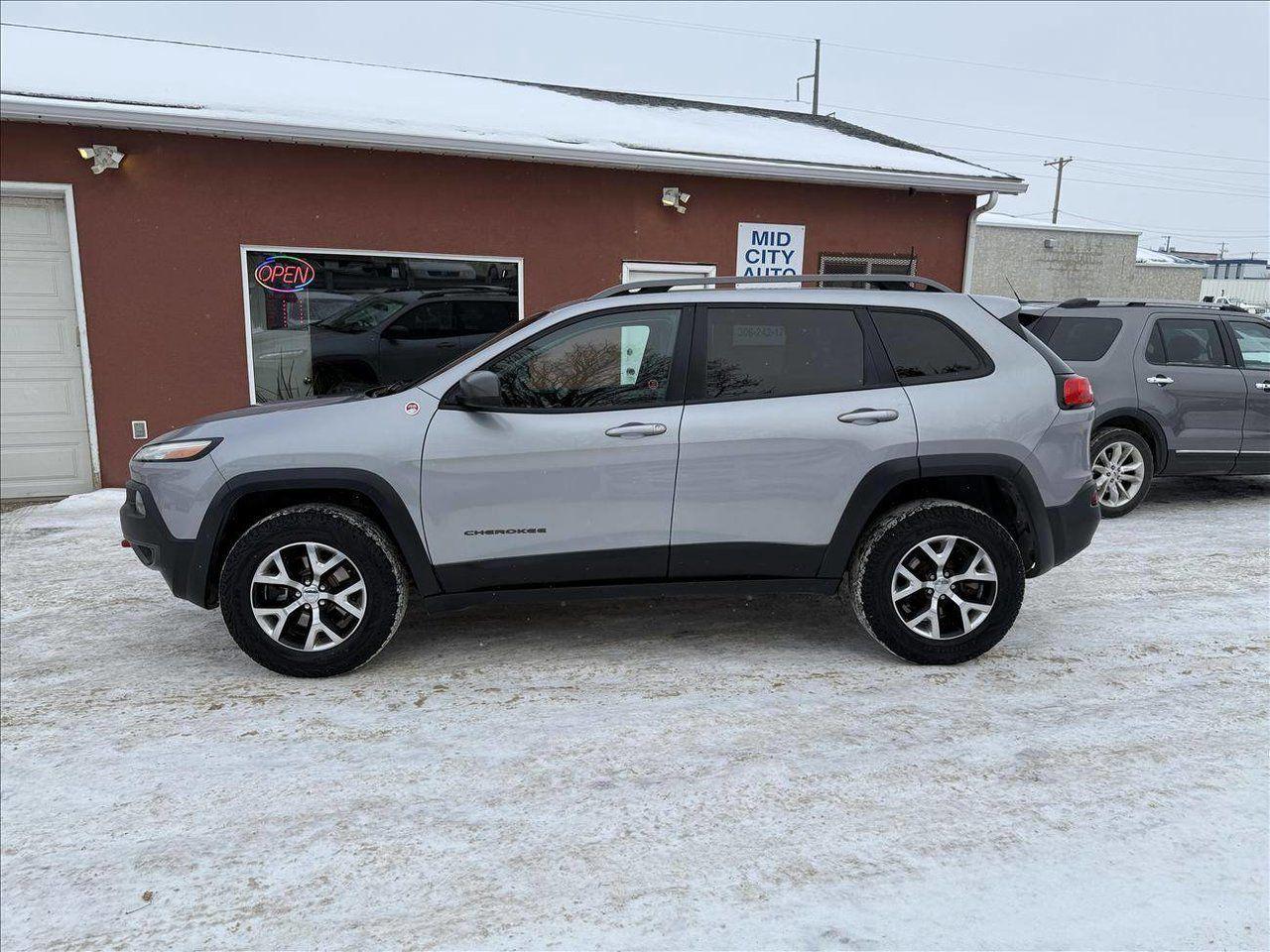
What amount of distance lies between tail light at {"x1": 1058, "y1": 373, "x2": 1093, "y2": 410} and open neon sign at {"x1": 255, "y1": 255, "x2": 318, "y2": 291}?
7118mm

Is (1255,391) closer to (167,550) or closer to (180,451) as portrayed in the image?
(180,451)

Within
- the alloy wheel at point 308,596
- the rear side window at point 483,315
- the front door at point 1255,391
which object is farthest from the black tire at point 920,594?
the rear side window at point 483,315

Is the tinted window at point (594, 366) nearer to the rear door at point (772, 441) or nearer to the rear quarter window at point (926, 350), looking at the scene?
the rear door at point (772, 441)

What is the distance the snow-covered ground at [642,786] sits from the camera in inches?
103

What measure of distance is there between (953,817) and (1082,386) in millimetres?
2396

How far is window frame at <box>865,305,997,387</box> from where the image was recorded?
171 inches

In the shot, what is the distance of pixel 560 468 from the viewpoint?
4.14 metres

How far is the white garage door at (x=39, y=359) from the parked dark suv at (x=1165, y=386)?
8.87m

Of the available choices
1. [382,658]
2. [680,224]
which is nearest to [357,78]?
[680,224]

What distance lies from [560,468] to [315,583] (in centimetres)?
124

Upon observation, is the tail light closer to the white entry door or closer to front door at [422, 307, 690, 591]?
front door at [422, 307, 690, 591]

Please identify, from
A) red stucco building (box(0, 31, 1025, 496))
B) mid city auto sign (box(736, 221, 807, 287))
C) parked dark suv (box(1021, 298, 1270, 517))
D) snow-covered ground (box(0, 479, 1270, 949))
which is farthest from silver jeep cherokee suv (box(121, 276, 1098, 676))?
mid city auto sign (box(736, 221, 807, 287))

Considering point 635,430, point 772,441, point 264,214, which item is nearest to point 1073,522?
point 772,441

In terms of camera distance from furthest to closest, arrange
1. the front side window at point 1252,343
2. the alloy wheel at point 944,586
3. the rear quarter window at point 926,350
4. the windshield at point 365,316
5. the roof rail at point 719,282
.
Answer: the windshield at point 365,316 → the front side window at point 1252,343 → the roof rail at point 719,282 → the rear quarter window at point 926,350 → the alloy wheel at point 944,586
